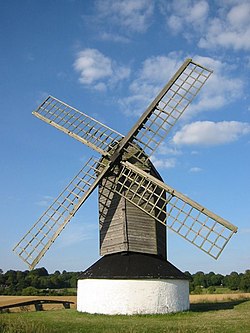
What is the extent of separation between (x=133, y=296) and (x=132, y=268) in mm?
1160

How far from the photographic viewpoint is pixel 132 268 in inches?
698

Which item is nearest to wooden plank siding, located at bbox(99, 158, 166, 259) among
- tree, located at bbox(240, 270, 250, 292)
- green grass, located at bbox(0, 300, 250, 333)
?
green grass, located at bbox(0, 300, 250, 333)

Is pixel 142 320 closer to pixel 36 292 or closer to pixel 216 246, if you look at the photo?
pixel 216 246

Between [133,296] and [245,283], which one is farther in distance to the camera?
[245,283]

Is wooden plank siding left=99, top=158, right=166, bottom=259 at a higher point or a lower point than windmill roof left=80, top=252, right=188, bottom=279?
higher

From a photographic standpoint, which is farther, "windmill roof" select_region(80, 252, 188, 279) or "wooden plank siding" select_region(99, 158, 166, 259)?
"wooden plank siding" select_region(99, 158, 166, 259)

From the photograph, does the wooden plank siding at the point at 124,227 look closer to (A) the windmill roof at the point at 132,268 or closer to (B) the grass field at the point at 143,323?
(A) the windmill roof at the point at 132,268

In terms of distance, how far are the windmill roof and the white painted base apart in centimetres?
23

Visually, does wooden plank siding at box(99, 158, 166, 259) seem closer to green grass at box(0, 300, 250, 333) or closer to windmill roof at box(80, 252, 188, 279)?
windmill roof at box(80, 252, 188, 279)

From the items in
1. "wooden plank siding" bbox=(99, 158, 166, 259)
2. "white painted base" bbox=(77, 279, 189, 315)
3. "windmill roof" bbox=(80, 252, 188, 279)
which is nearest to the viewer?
"white painted base" bbox=(77, 279, 189, 315)

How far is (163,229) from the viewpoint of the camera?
20562 millimetres

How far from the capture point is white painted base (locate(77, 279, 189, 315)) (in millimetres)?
17250


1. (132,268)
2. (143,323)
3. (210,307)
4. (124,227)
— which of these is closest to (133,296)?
(132,268)

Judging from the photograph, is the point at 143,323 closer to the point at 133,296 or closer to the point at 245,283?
the point at 133,296
